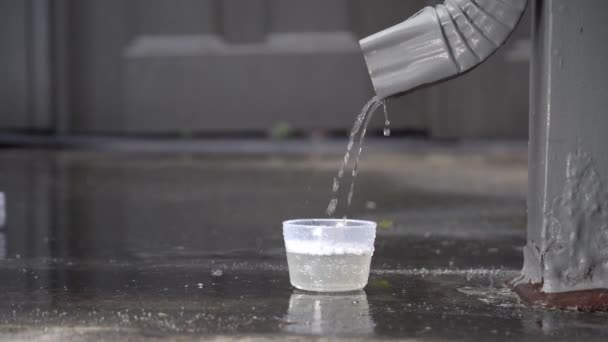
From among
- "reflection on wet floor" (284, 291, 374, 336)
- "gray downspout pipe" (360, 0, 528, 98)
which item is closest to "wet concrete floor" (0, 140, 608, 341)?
"reflection on wet floor" (284, 291, 374, 336)

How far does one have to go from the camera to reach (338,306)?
5.74 ft

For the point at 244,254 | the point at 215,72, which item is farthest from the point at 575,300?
the point at 215,72

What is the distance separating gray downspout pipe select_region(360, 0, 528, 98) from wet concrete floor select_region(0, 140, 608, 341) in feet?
1.31

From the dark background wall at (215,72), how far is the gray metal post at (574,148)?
3.55 metres

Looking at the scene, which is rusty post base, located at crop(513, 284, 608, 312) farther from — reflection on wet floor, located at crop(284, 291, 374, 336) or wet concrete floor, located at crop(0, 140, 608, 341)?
reflection on wet floor, located at crop(284, 291, 374, 336)

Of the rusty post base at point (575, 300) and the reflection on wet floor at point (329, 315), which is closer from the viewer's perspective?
the reflection on wet floor at point (329, 315)

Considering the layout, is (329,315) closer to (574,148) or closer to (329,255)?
(329,255)

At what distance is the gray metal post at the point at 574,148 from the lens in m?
1.71

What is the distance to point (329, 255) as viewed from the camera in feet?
6.16

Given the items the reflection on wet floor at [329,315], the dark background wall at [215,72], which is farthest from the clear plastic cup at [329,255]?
the dark background wall at [215,72]

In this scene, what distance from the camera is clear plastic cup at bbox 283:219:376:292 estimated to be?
1877 mm

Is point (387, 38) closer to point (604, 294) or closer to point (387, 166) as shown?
point (604, 294)

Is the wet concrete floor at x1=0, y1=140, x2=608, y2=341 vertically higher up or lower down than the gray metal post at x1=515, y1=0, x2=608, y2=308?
lower down

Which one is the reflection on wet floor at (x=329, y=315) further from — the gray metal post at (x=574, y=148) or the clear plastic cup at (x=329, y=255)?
the gray metal post at (x=574, y=148)
